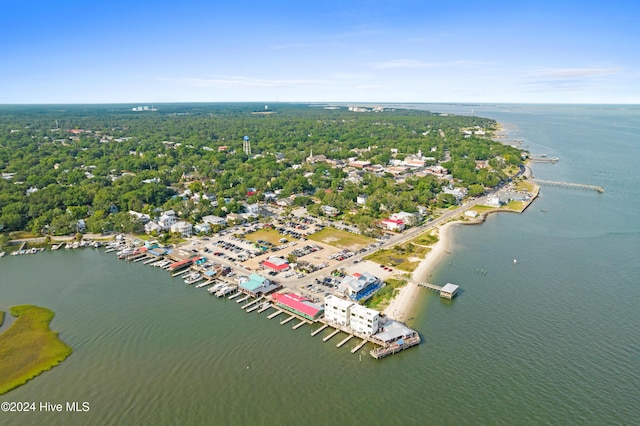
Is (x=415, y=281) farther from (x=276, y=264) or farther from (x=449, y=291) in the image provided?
(x=276, y=264)

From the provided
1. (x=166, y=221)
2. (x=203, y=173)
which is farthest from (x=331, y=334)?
(x=203, y=173)

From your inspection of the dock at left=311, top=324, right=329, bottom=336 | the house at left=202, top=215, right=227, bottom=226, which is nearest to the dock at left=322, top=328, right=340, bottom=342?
the dock at left=311, top=324, right=329, bottom=336

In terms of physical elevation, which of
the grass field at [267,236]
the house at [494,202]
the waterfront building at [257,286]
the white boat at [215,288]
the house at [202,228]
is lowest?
the white boat at [215,288]

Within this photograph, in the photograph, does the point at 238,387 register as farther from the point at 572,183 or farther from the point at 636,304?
the point at 572,183

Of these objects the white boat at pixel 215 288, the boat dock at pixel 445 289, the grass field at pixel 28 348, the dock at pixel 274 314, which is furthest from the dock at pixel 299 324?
the grass field at pixel 28 348

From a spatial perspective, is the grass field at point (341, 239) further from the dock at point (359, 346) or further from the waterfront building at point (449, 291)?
the dock at point (359, 346)

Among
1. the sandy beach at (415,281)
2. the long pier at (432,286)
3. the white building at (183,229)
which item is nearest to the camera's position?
the sandy beach at (415,281)

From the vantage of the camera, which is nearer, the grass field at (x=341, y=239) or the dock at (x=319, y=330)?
the dock at (x=319, y=330)
